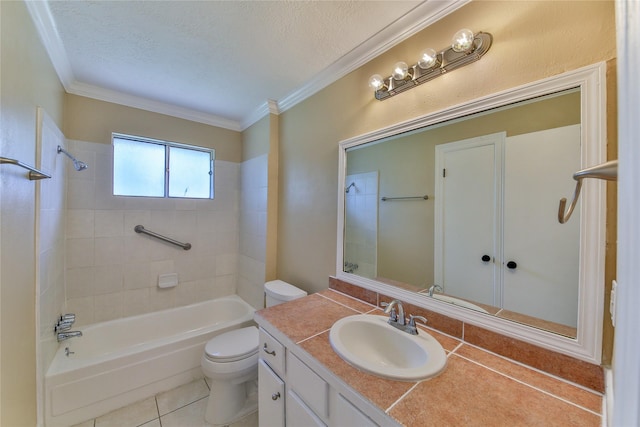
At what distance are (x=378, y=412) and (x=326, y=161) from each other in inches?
57.5

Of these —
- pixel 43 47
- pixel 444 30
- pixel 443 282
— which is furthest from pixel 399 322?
pixel 43 47

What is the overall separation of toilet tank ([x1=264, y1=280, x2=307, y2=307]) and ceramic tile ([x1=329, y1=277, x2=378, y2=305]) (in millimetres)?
299

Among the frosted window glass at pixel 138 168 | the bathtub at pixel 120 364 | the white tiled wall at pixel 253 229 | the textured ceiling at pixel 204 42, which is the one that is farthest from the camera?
the white tiled wall at pixel 253 229

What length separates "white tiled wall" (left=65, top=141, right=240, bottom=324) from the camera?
2.01m

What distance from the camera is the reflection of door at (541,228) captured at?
0.83 meters

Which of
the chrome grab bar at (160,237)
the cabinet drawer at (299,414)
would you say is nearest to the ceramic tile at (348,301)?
the cabinet drawer at (299,414)

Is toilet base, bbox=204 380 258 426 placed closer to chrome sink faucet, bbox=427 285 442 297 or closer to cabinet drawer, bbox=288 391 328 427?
cabinet drawer, bbox=288 391 328 427

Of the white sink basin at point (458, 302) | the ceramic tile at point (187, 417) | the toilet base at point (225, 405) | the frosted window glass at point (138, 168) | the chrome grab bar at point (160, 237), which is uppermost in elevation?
the frosted window glass at point (138, 168)

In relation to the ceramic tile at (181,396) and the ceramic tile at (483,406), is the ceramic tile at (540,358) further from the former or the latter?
the ceramic tile at (181,396)

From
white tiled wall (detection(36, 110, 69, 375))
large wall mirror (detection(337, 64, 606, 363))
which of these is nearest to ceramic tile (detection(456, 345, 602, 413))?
large wall mirror (detection(337, 64, 606, 363))

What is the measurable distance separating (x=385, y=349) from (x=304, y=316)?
421mm

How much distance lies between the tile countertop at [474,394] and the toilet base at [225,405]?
1087mm

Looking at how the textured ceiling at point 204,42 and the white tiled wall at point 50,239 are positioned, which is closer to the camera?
the textured ceiling at point 204,42

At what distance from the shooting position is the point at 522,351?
0.87 metres
